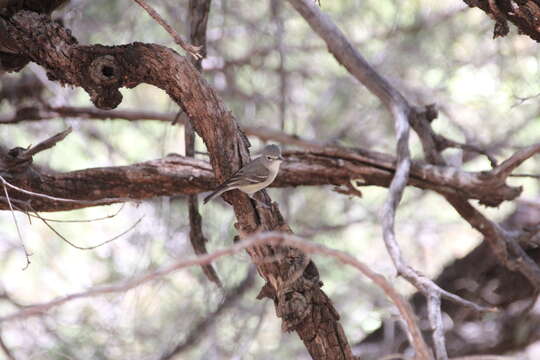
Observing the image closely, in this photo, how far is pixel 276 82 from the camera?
6.16 meters

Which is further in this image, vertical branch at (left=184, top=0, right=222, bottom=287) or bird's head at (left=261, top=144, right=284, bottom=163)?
vertical branch at (left=184, top=0, right=222, bottom=287)

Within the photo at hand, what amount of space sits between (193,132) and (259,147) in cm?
211

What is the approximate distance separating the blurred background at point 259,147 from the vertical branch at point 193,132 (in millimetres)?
915

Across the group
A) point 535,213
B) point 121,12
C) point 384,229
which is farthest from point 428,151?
point 121,12

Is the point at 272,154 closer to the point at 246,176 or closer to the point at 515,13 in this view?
the point at 246,176

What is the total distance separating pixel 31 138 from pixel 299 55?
2.44 m

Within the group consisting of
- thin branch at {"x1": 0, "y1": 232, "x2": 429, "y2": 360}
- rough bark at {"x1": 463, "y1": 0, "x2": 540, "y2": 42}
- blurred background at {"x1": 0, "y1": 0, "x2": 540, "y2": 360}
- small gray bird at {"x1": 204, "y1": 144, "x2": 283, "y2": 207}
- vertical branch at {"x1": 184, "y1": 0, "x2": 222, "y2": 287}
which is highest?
blurred background at {"x1": 0, "y1": 0, "x2": 540, "y2": 360}

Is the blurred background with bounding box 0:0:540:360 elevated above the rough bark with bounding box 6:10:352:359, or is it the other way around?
the blurred background with bounding box 0:0:540:360

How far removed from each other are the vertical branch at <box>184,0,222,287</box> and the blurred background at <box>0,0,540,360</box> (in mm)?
915

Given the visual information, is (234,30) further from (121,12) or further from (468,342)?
(468,342)

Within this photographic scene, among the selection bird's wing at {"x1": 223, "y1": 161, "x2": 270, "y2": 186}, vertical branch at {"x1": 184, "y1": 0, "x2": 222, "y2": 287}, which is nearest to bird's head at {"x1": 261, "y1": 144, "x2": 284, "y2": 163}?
bird's wing at {"x1": 223, "y1": 161, "x2": 270, "y2": 186}

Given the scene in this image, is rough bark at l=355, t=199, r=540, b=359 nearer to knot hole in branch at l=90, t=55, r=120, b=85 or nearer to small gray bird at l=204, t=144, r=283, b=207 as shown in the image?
small gray bird at l=204, t=144, r=283, b=207

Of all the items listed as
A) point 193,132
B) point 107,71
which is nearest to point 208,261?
point 107,71

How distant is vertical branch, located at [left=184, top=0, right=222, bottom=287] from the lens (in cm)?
350
